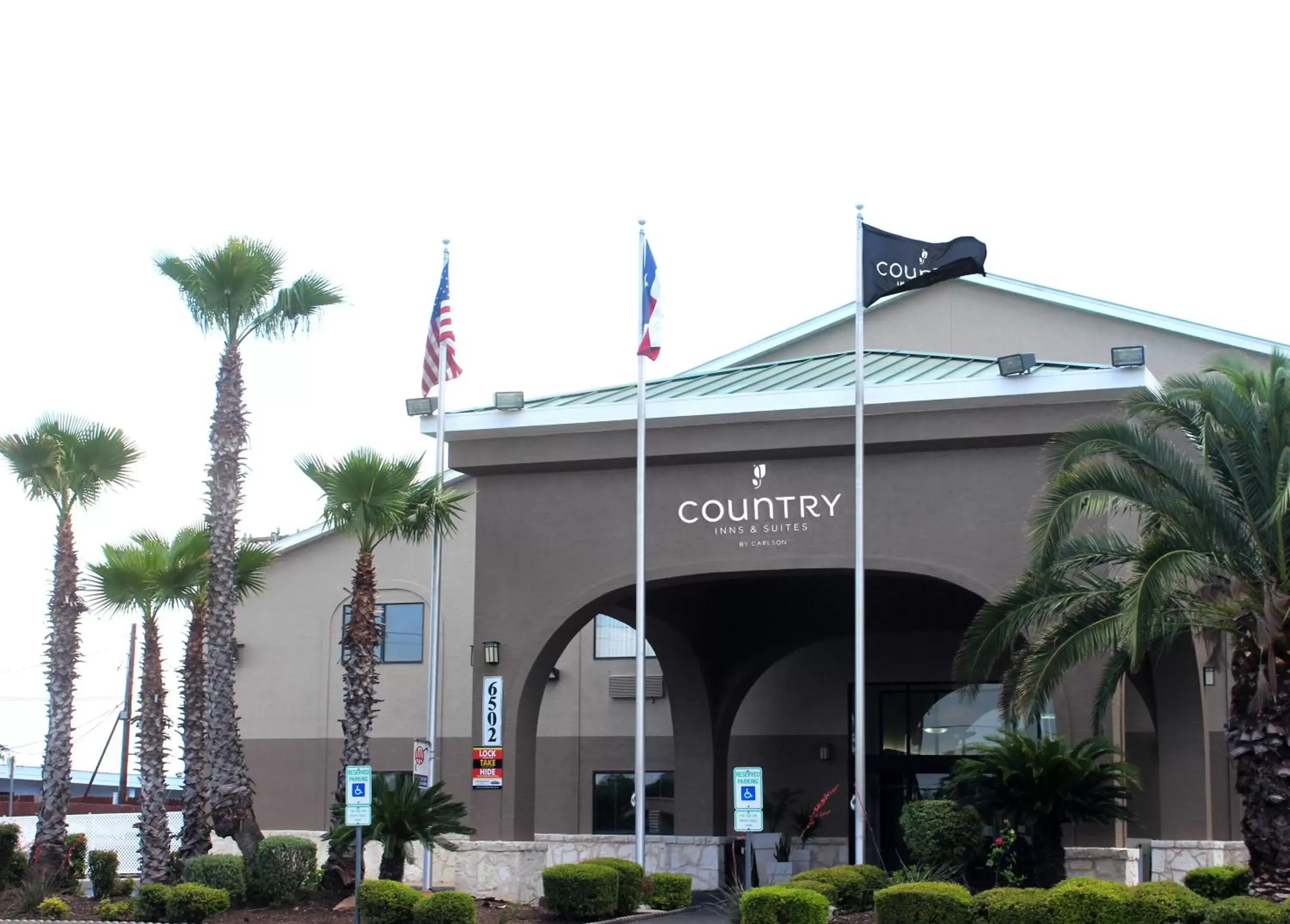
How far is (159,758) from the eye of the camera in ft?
87.6

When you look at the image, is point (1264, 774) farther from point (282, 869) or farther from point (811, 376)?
point (282, 869)

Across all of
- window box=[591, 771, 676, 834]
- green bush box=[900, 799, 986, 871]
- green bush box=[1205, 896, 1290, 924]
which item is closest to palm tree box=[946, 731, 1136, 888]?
green bush box=[900, 799, 986, 871]

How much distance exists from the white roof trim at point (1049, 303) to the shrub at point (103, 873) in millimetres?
14870

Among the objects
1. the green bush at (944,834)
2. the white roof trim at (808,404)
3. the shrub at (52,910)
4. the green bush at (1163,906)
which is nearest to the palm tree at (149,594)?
the shrub at (52,910)

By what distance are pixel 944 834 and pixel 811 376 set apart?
868 cm

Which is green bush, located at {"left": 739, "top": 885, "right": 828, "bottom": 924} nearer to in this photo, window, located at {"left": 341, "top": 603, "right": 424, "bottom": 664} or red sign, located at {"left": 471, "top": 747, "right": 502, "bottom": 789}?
red sign, located at {"left": 471, "top": 747, "right": 502, "bottom": 789}

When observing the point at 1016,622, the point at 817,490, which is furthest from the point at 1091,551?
the point at 817,490

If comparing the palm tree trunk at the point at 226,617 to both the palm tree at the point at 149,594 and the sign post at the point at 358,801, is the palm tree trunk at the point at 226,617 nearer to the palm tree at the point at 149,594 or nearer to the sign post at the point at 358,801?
the palm tree at the point at 149,594

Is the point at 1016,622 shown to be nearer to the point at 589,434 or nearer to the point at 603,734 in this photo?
the point at 589,434

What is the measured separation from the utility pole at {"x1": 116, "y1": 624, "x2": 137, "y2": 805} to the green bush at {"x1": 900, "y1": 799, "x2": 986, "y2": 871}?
2684 cm

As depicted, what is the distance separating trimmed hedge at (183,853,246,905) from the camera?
76.1 feet

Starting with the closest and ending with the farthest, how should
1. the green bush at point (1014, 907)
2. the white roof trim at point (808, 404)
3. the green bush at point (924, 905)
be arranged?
the green bush at point (1014, 907) < the green bush at point (924, 905) < the white roof trim at point (808, 404)

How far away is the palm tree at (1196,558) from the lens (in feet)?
61.0

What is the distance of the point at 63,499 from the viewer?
89.1 feet
